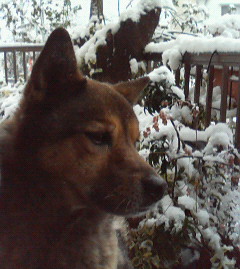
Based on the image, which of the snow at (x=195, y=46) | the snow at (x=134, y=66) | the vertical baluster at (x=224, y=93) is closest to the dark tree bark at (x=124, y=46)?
the snow at (x=134, y=66)

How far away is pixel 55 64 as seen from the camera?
173cm

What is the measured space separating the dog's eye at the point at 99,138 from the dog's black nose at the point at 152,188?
0.24 metres

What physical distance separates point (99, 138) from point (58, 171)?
0.74 ft

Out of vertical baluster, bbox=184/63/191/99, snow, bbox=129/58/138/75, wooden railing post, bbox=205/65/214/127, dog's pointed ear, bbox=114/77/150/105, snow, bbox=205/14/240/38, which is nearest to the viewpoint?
dog's pointed ear, bbox=114/77/150/105

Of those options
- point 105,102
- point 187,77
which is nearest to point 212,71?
point 187,77

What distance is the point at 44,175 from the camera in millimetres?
1724

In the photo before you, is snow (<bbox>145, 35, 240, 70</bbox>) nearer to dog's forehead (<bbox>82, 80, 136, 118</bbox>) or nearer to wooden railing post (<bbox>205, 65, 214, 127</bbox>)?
wooden railing post (<bbox>205, 65, 214, 127</bbox>)

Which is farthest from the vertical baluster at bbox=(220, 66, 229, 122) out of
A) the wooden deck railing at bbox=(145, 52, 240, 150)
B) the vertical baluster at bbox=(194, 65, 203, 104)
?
the vertical baluster at bbox=(194, 65, 203, 104)

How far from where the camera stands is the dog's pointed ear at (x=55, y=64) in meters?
1.65

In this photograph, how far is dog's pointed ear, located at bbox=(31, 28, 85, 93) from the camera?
1.65m

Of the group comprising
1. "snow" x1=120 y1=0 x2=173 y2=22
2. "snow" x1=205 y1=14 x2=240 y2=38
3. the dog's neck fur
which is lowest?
the dog's neck fur

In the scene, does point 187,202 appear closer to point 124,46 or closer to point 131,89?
point 131,89

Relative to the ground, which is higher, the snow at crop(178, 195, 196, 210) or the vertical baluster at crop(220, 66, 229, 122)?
the vertical baluster at crop(220, 66, 229, 122)

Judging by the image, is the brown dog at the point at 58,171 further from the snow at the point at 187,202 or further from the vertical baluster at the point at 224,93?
the vertical baluster at the point at 224,93
